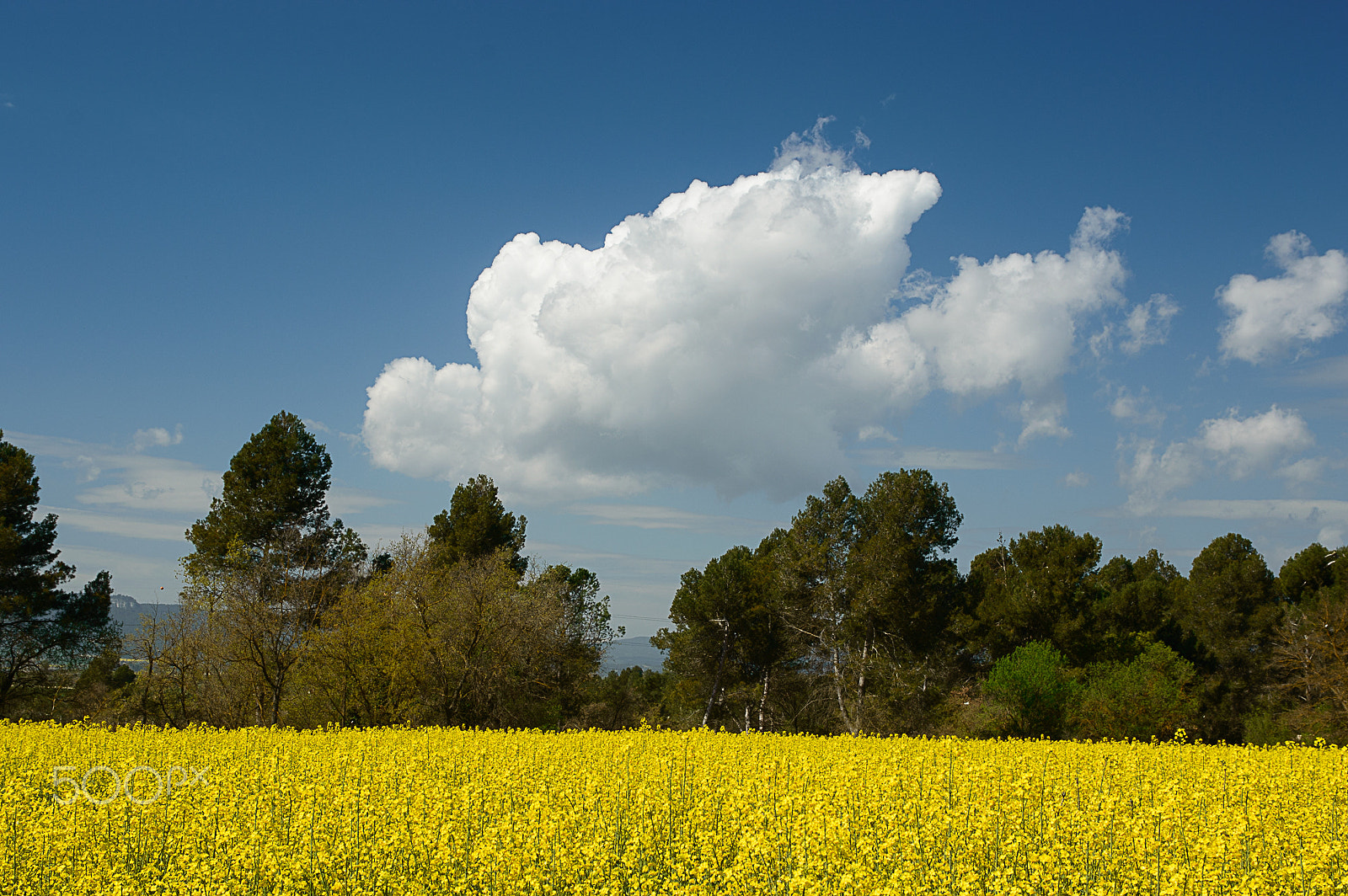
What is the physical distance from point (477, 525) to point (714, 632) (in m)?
13.0

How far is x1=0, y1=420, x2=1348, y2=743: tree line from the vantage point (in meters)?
25.5

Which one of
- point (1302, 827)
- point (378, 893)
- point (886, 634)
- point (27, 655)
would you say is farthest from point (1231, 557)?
point (27, 655)

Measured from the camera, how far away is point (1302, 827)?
8.27 metres

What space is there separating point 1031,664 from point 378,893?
106 ft

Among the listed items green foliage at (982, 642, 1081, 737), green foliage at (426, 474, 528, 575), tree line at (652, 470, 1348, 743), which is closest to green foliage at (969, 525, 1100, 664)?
tree line at (652, 470, 1348, 743)

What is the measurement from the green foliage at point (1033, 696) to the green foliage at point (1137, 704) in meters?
0.69

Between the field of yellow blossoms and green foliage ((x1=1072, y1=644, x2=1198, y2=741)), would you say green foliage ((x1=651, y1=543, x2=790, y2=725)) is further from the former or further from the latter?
the field of yellow blossoms

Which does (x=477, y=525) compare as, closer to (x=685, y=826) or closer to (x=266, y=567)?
(x=266, y=567)

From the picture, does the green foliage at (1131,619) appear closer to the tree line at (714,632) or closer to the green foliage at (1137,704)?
the tree line at (714,632)

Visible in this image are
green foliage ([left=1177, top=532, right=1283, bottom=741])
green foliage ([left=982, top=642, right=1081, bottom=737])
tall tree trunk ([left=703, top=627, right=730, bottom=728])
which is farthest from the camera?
green foliage ([left=1177, top=532, right=1283, bottom=741])

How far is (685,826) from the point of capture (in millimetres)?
8719

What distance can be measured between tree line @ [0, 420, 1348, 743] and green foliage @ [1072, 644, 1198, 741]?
0.39ft

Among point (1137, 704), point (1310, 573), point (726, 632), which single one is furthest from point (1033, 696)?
point (1310, 573)

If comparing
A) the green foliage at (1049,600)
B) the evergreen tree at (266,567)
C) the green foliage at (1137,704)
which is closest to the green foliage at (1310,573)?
the green foliage at (1049,600)
